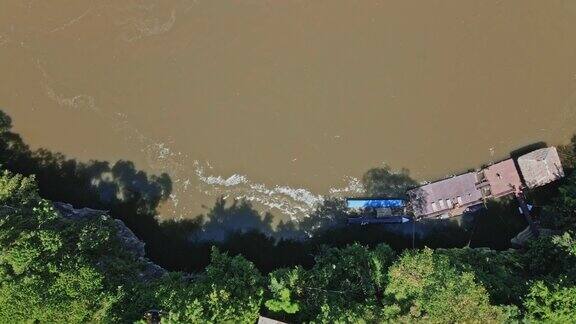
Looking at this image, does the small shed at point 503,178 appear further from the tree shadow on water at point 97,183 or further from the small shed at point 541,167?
the tree shadow on water at point 97,183

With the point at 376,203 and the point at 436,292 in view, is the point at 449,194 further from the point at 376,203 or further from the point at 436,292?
the point at 436,292

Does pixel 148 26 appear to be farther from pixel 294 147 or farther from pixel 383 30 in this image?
pixel 383 30

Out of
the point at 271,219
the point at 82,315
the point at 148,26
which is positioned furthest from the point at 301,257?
the point at 148,26

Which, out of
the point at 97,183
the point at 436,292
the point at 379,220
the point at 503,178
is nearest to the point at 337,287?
the point at 379,220

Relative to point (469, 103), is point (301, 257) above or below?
below

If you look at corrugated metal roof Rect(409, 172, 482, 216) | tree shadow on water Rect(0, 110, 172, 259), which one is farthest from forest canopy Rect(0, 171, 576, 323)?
corrugated metal roof Rect(409, 172, 482, 216)

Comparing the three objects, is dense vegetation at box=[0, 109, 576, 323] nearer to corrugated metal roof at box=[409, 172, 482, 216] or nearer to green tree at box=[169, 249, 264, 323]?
green tree at box=[169, 249, 264, 323]
